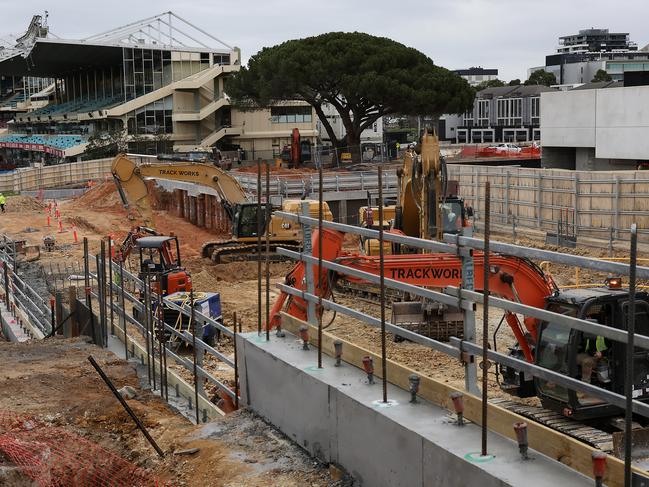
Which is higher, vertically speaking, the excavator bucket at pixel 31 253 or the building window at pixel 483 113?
the building window at pixel 483 113

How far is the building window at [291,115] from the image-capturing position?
274 feet

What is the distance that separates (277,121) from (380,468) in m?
79.2

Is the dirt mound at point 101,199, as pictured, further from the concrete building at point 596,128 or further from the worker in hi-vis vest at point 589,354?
the worker in hi-vis vest at point 589,354

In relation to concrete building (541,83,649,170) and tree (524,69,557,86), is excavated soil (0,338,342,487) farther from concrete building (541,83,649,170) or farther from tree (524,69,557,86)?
tree (524,69,557,86)

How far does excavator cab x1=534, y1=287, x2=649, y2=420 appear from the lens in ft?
29.5

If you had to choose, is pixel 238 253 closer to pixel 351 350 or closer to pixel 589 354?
pixel 589 354

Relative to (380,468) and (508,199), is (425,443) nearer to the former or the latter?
(380,468)

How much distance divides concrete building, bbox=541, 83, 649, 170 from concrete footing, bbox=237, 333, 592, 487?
36.7 m

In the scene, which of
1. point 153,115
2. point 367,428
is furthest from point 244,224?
point 153,115

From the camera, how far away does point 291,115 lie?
84500mm

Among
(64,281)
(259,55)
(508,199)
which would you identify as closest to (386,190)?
(508,199)

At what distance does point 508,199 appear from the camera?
35312 mm

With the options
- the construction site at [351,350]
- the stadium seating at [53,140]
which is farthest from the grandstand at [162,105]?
the construction site at [351,350]

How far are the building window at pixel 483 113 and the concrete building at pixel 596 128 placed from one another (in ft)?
182
